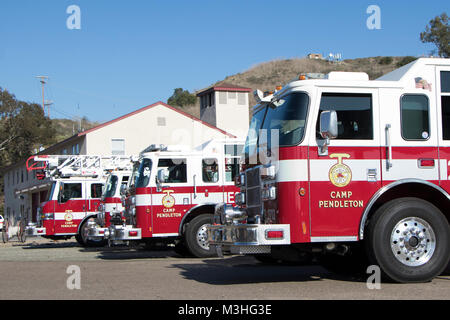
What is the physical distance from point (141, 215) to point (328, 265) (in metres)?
5.54

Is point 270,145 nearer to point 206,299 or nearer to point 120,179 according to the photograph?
point 206,299

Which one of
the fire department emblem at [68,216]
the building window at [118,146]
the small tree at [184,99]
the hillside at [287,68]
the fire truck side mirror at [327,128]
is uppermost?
the hillside at [287,68]

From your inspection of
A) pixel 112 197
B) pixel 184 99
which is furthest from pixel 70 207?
pixel 184 99

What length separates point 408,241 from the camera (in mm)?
7965

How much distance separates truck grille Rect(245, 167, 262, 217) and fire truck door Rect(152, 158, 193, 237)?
16.5 ft

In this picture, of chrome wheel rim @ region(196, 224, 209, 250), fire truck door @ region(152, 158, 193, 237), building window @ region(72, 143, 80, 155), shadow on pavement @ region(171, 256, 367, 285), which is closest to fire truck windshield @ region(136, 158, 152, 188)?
fire truck door @ region(152, 158, 193, 237)

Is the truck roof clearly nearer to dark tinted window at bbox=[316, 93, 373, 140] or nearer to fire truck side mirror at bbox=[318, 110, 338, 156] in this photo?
dark tinted window at bbox=[316, 93, 373, 140]

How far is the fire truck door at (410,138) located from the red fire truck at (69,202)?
13.6m

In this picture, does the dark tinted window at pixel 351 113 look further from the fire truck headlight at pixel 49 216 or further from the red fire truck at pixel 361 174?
the fire truck headlight at pixel 49 216

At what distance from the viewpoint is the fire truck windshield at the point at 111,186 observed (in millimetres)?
18656

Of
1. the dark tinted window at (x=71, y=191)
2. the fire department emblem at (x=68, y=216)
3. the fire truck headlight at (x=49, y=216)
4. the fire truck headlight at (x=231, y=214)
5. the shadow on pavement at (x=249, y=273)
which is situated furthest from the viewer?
the dark tinted window at (x=71, y=191)

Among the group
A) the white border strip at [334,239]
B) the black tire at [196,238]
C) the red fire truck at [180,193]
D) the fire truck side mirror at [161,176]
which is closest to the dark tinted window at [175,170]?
the red fire truck at [180,193]

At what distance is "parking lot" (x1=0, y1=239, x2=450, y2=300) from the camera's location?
24.8ft
